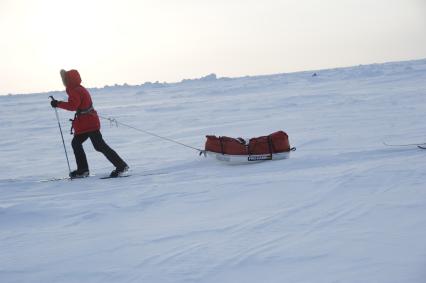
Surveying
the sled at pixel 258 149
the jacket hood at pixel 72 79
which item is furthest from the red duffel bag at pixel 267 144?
the jacket hood at pixel 72 79

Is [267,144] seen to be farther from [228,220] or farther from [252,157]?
[228,220]

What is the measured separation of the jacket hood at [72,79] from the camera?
5.58 metres

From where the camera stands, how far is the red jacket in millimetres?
5547

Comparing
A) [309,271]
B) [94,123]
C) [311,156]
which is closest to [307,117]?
[311,156]

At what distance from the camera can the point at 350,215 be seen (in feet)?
11.1

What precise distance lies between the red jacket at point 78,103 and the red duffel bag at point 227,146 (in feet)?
5.19

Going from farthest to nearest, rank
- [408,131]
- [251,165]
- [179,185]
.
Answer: [408,131], [251,165], [179,185]

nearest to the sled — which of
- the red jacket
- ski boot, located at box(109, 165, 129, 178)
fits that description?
ski boot, located at box(109, 165, 129, 178)

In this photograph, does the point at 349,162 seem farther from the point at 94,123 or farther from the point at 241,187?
the point at 94,123

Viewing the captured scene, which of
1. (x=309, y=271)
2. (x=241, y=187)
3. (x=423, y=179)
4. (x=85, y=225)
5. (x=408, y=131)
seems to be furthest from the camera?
(x=408, y=131)

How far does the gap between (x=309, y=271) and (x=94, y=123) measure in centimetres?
392

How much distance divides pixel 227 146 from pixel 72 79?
2.16 metres

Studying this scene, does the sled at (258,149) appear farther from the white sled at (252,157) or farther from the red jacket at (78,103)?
the red jacket at (78,103)

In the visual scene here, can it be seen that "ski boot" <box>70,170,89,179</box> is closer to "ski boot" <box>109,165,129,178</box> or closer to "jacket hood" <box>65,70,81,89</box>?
"ski boot" <box>109,165,129,178</box>
